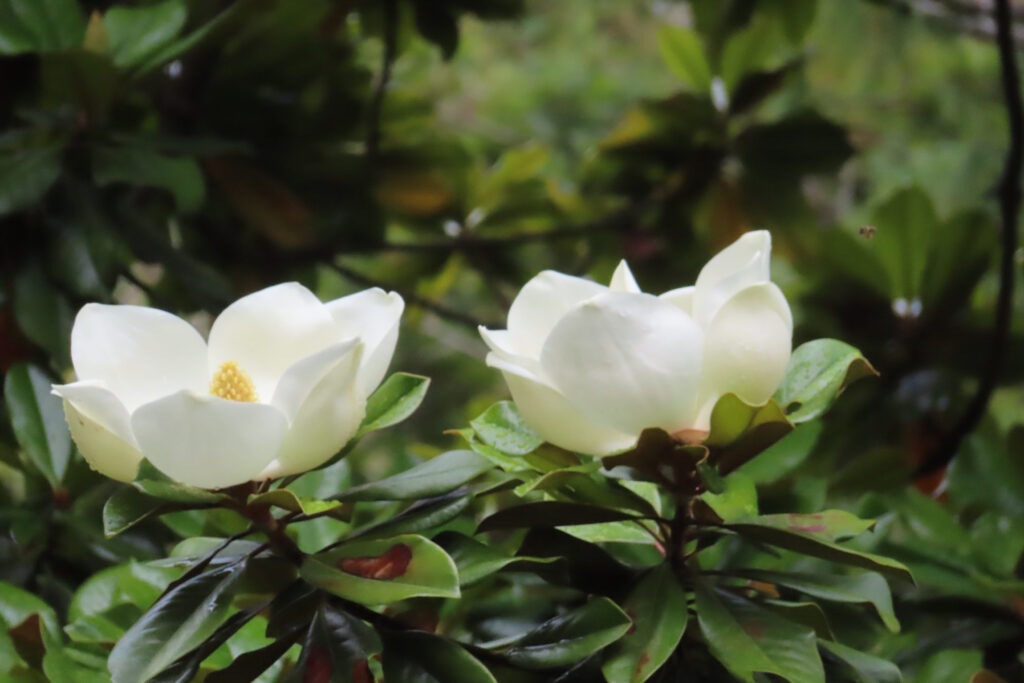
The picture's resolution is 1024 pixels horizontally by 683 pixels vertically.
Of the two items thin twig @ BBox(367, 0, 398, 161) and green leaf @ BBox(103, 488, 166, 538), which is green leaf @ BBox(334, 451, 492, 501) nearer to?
green leaf @ BBox(103, 488, 166, 538)

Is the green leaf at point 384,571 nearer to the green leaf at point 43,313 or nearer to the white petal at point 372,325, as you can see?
the white petal at point 372,325

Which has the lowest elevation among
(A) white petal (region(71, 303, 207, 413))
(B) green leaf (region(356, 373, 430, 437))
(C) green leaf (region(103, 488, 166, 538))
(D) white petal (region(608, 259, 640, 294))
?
(C) green leaf (region(103, 488, 166, 538))

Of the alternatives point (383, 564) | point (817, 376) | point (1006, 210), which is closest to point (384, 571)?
point (383, 564)

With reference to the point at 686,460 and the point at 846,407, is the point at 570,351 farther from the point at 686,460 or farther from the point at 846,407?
the point at 846,407

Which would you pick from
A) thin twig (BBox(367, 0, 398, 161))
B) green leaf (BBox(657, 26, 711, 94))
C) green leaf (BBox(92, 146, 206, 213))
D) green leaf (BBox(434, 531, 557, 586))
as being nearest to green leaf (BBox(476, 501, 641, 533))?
green leaf (BBox(434, 531, 557, 586))

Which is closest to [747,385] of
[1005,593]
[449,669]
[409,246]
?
[449,669]

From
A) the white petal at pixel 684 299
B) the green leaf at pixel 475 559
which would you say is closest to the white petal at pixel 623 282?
the white petal at pixel 684 299
